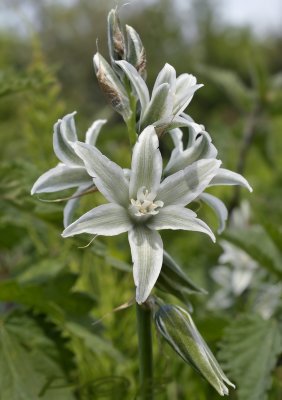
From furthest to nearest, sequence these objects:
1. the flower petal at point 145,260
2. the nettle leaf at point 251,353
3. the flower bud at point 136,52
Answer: the nettle leaf at point 251,353 < the flower bud at point 136,52 < the flower petal at point 145,260

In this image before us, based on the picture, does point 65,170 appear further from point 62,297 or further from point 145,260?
point 62,297

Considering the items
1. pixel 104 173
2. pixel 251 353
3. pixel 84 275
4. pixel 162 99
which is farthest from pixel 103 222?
pixel 84 275

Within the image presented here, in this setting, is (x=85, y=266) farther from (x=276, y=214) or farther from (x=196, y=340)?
(x=196, y=340)

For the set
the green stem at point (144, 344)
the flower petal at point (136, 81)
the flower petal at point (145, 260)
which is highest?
the flower petal at point (136, 81)

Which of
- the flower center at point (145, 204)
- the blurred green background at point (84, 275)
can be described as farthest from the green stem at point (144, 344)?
the flower center at point (145, 204)

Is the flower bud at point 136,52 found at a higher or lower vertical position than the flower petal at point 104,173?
higher

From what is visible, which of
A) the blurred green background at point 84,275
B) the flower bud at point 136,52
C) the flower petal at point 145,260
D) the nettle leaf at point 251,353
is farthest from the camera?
the blurred green background at point 84,275

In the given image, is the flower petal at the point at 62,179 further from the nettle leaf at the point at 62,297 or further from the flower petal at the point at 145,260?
the nettle leaf at the point at 62,297
